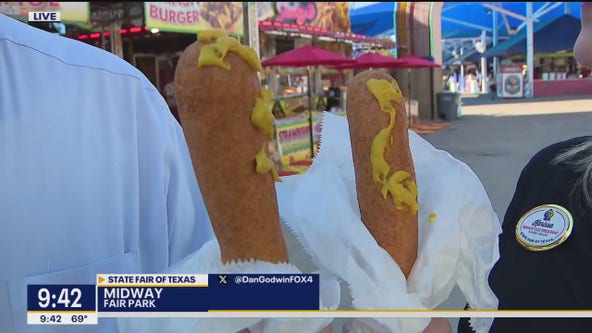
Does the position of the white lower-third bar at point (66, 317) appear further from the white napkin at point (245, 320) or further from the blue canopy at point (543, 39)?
the blue canopy at point (543, 39)

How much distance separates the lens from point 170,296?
708 mm

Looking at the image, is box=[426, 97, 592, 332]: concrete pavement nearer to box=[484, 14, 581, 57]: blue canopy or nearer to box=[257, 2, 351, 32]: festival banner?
box=[257, 2, 351, 32]: festival banner

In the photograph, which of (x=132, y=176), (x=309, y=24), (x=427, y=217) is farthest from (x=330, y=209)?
(x=309, y=24)

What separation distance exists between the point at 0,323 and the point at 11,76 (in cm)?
40

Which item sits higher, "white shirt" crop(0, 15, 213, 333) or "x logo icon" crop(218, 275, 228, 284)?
"white shirt" crop(0, 15, 213, 333)

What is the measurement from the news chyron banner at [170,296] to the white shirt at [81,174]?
0.20 ft

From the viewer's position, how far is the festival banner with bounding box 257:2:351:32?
9.56 meters

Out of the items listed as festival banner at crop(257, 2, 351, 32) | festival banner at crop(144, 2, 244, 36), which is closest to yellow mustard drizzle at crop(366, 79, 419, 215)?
festival banner at crop(144, 2, 244, 36)

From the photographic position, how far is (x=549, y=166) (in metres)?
1.06

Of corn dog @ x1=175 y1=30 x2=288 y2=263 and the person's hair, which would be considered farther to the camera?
the person's hair

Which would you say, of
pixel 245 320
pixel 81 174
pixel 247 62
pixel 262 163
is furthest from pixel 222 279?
pixel 81 174

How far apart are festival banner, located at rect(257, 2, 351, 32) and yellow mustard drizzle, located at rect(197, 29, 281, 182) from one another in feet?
28.6

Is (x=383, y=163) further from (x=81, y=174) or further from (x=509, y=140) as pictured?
(x=509, y=140)

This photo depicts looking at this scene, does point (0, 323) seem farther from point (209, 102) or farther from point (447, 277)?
point (447, 277)
